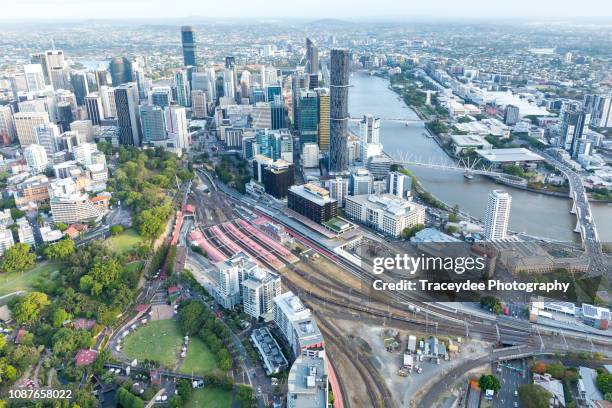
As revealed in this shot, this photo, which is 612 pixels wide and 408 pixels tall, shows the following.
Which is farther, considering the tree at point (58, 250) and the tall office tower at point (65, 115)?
the tall office tower at point (65, 115)

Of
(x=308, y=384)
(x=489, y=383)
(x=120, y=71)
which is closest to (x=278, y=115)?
(x=120, y=71)

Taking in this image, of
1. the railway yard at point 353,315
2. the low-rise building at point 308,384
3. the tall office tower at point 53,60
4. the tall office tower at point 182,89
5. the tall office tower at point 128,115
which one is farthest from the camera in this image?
the tall office tower at point 53,60

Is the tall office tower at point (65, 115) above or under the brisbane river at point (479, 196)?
above

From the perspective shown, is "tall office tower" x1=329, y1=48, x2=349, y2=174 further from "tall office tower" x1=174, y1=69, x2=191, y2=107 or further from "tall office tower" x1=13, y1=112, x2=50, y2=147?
"tall office tower" x1=174, y1=69, x2=191, y2=107

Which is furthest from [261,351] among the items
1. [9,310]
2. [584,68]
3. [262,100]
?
[584,68]

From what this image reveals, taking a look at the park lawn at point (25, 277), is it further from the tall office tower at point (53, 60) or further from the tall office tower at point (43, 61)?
the tall office tower at point (53, 60)

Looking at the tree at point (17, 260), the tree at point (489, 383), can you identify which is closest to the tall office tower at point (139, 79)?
the tree at point (17, 260)

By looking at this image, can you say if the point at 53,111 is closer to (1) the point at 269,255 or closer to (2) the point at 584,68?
(1) the point at 269,255
